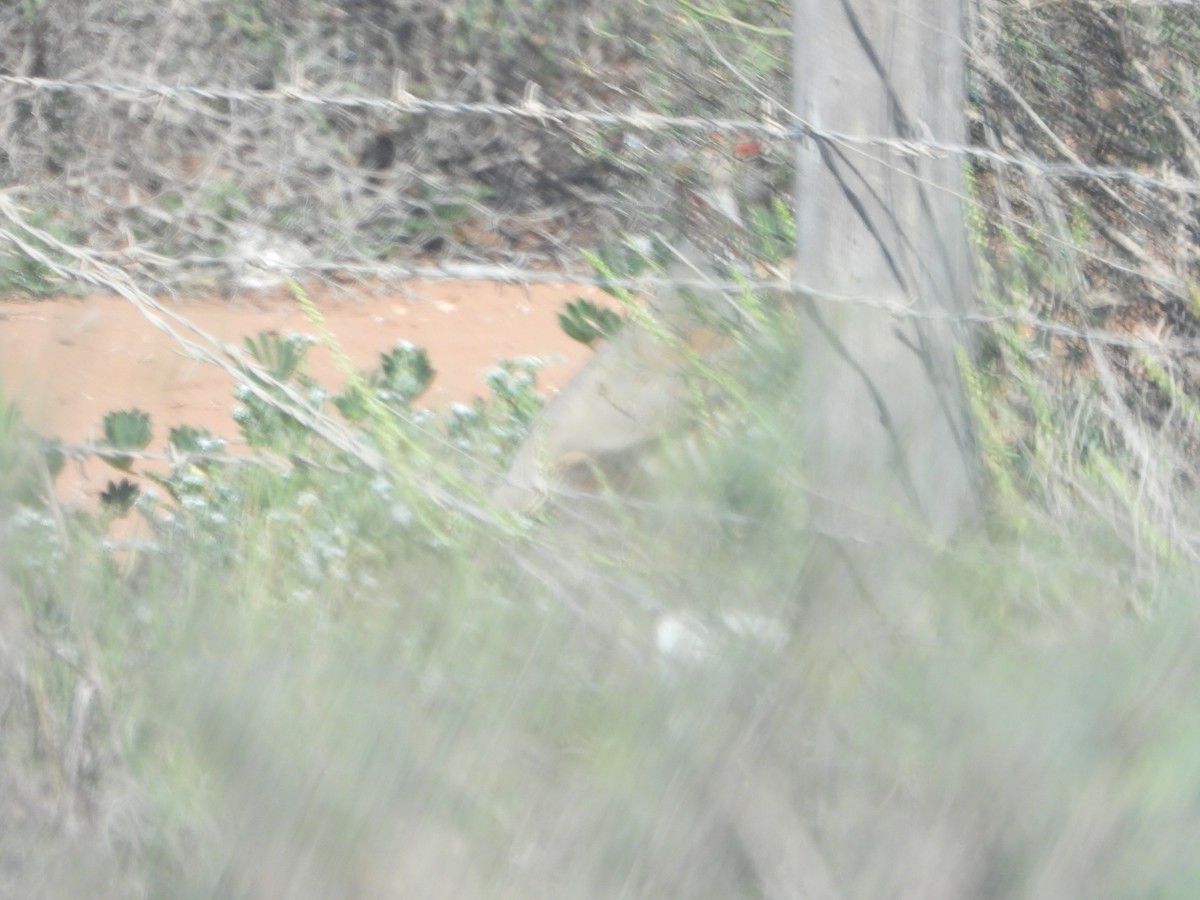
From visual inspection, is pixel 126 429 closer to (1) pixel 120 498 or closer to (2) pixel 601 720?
(1) pixel 120 498

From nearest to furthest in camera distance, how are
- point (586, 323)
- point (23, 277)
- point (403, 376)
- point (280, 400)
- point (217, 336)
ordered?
point (217, 336) < point (280, 400) < point (23, 277) < point (586, 323) < point (403, 376)

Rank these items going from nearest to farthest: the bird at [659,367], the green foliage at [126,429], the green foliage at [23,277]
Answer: the green foliage at [23,277] < the bird at [659,367] < the green foliage at [126,429]

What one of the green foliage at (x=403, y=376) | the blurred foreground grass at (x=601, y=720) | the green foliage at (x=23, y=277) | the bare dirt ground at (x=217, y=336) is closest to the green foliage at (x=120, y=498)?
the bare dirt ground at (x=217, y=336)

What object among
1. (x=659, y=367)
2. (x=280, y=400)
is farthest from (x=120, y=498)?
(x=659, y=367)

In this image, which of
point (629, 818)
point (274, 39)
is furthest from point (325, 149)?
point (629, 818)

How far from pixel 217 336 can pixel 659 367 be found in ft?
2.47

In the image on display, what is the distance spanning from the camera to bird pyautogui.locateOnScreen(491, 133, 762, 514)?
2152mm

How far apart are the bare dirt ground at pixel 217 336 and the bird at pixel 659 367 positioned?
11.4 inches

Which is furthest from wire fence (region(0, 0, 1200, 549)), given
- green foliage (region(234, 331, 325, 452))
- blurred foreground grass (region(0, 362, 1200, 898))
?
blurred foreground grass (region(0, 362, 1200, 898))

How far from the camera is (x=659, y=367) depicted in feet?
7.98

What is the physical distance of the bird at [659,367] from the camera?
7.06ft

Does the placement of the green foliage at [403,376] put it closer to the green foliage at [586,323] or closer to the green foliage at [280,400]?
the green foliage at [280,400]

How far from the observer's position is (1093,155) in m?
2.77

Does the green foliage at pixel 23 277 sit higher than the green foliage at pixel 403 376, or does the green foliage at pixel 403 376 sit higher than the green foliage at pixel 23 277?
the green foliage at pixel 23 277
